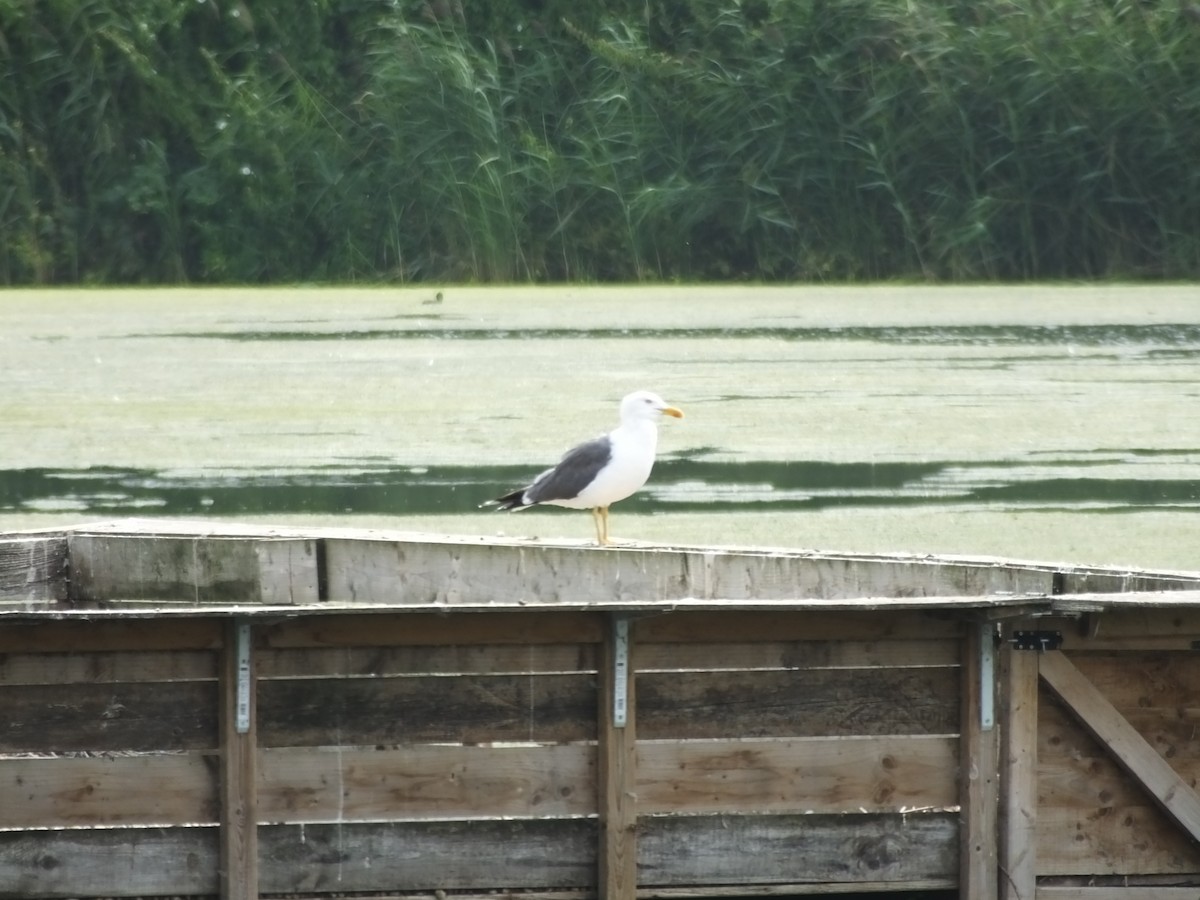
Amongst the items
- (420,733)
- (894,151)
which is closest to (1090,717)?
(420,733)

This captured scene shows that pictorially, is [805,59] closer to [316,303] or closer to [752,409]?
[316,303]

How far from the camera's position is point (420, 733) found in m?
3.58

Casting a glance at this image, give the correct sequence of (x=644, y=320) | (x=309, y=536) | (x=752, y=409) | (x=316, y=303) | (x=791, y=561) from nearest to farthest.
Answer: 1. (x=791, y=561)
2. (x=309, y=536)
3. (x=752, y=409)
4. (x=644, y=320)
5. (x=316, y=303)

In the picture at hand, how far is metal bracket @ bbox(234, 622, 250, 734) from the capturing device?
3473 millimetres

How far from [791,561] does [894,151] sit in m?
15.0

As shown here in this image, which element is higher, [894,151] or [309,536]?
[894,151]

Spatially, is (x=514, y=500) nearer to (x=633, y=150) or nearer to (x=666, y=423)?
(x=666, y=423)

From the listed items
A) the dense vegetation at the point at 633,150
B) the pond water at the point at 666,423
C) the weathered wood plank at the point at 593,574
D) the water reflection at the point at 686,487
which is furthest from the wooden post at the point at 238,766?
the dense vegetation at the point at 633,150

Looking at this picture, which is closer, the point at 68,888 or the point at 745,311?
the point at 68,888

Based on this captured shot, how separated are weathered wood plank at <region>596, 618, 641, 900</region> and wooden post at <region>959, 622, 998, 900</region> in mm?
591

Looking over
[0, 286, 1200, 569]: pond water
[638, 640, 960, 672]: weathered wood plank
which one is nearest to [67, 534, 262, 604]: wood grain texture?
[638, 640, 960, 672]: weathered wood plank

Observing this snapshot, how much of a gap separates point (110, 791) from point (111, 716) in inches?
5.0

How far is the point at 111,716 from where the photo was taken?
351cm

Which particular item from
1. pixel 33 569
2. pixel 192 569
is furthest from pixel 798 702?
pixel 33 569
